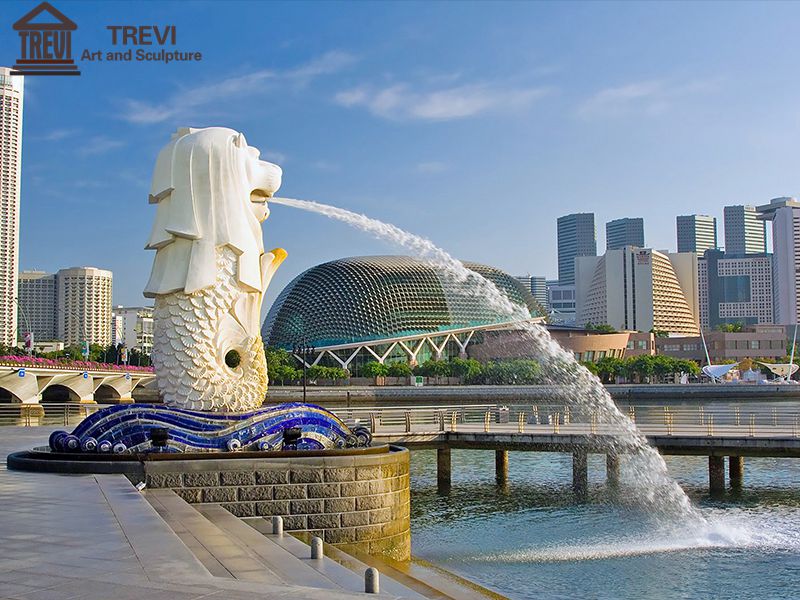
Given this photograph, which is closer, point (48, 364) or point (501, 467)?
point (501, 467)

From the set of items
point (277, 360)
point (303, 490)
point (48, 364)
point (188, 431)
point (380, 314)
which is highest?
point (380, 314)

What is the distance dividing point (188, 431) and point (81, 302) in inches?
6919

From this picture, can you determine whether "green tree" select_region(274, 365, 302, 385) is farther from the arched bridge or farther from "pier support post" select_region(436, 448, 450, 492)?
"pier support post" select_region(436, 448, 450, 492)

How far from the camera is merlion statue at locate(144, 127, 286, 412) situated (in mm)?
17359

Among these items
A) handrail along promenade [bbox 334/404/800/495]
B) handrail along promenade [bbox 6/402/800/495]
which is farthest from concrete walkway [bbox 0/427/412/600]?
handrail along promenade [bbox 334/404/800/495]

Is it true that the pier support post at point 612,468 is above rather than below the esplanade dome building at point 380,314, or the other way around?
below

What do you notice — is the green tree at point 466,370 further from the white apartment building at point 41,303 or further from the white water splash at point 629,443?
the white apartment building at point 41,303

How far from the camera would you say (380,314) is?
109250 mm

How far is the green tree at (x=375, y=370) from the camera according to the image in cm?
9806

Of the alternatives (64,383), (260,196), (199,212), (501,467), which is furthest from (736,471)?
(64,383)

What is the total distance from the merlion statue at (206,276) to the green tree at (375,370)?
7990 centimetres

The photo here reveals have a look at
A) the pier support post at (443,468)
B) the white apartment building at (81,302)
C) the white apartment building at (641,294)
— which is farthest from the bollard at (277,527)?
the white apartment building at (81,302)

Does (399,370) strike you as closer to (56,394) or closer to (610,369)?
(610,369)

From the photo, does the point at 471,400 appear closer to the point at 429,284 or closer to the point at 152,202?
the point at 429,284
